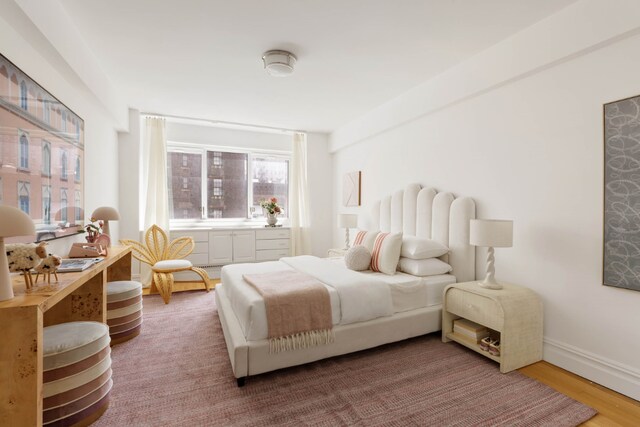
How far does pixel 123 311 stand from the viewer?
2670 millimetres

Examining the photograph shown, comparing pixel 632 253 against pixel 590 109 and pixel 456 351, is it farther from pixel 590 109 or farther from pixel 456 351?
pixel 456 351

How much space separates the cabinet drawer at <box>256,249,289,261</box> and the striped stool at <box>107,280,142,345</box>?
254cm

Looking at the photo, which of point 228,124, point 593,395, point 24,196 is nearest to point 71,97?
point 24,196

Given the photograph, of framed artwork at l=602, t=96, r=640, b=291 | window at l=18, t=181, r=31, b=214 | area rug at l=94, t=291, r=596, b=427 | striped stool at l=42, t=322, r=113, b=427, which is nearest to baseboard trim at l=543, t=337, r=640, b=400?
area rug at l=94, t=291, r=596, b=427

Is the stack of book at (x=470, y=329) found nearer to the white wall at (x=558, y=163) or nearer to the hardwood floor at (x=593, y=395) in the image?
the hardwood floor at (x=593, y=395)

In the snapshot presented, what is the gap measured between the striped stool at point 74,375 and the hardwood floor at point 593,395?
279 cm

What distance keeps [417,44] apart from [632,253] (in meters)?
2.23

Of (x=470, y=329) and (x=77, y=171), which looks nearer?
(x=470, y=329)

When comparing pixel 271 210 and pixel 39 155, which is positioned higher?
pixel 39 155

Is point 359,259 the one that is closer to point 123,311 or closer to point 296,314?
point 296,314

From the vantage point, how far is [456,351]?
8.29 feet

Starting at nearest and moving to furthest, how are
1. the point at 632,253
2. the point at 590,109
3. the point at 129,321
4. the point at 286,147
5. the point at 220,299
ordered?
the point at 632,253, the point at 590,109, the point at 129,321, the point at 220,299, the point at 286,147

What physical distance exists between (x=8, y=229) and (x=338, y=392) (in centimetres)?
194

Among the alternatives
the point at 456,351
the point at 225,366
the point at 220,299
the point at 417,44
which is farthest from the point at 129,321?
the point at 417,44
